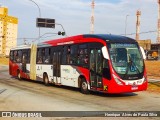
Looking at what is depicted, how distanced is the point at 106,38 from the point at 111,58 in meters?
1.18

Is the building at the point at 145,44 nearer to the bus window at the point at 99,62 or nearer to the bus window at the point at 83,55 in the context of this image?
the bus window at the point at 83,55

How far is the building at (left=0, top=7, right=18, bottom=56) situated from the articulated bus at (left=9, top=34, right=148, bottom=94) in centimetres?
11070

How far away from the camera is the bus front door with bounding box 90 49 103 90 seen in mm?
16312

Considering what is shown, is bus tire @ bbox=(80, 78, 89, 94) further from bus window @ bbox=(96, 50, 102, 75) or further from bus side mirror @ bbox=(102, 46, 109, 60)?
bus side mirror @ bbox=(102, 46, 109, 60)

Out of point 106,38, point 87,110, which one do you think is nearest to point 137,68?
point 106,38


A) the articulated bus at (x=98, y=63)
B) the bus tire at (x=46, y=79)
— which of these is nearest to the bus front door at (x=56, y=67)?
the articulated bus at (x=98, y=63)

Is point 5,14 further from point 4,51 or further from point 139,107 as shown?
point 139,107

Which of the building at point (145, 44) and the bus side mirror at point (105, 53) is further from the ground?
the building at point (145, 44)

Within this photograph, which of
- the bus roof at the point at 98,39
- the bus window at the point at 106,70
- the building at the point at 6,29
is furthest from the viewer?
the building at the point at 6,29

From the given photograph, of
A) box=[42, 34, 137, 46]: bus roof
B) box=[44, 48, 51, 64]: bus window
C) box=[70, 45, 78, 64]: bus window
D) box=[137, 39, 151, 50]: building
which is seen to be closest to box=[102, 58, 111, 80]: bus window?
box=[42, 34, 137, 46]: bus roof

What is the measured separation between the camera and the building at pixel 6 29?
427 feet

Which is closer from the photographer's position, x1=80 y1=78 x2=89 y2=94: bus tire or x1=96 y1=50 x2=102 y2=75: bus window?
x1=96 y1=50 x2=102 y2=75: bus window

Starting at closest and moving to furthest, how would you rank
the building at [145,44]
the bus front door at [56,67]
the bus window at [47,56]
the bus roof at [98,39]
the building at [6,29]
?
1. the bus roof at [98,39]
2. the bus front door at [56,67]
3. the bus window at [47,56]
4. the building at [145,44]
5. the building at [6,29]

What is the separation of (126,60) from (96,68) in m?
1.56
